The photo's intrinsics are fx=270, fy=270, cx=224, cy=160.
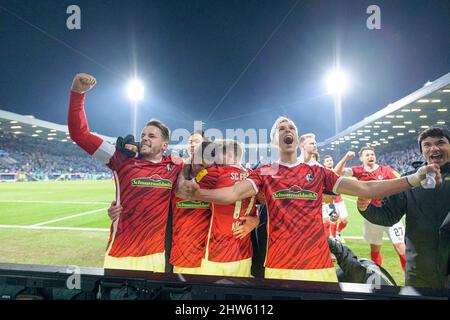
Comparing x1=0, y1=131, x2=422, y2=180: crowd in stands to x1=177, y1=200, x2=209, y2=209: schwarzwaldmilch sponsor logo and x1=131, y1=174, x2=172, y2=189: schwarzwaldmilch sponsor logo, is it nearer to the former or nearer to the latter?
x1=177, y1=200, x2=209, y2=209: schwarzwaldmilch sponsor logo

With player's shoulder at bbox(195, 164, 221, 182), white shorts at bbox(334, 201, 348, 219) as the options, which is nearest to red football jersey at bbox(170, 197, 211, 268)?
player's shoulder at bbox(195, 164, 221, 182)

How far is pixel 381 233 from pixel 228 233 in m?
3.61

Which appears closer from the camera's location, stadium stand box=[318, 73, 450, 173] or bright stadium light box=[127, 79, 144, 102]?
bright stadium light box=[127, 79, 144, 102]

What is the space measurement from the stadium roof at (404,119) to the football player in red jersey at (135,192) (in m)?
17.6

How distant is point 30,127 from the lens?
31922 millimetres

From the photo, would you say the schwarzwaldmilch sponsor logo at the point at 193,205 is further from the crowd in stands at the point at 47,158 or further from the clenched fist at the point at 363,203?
the crowd in stands at the point at 47,158

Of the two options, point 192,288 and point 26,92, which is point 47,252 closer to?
point 192,288

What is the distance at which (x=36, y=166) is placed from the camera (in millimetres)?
39750

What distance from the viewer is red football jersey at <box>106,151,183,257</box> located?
232 centimetres

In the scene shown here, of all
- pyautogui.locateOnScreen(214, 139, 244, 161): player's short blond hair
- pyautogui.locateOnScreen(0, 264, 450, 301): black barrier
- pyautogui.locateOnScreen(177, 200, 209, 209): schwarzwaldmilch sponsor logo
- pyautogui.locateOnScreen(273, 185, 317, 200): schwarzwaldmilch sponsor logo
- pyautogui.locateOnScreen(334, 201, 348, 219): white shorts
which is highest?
pyautogui.locateOnScreen(214, 139, 244, 161): player's short blond hair

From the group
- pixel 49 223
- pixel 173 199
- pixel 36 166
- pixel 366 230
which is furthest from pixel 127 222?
pixel 36 166

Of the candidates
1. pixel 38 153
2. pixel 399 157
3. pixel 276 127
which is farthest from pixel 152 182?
pixel 38 153
